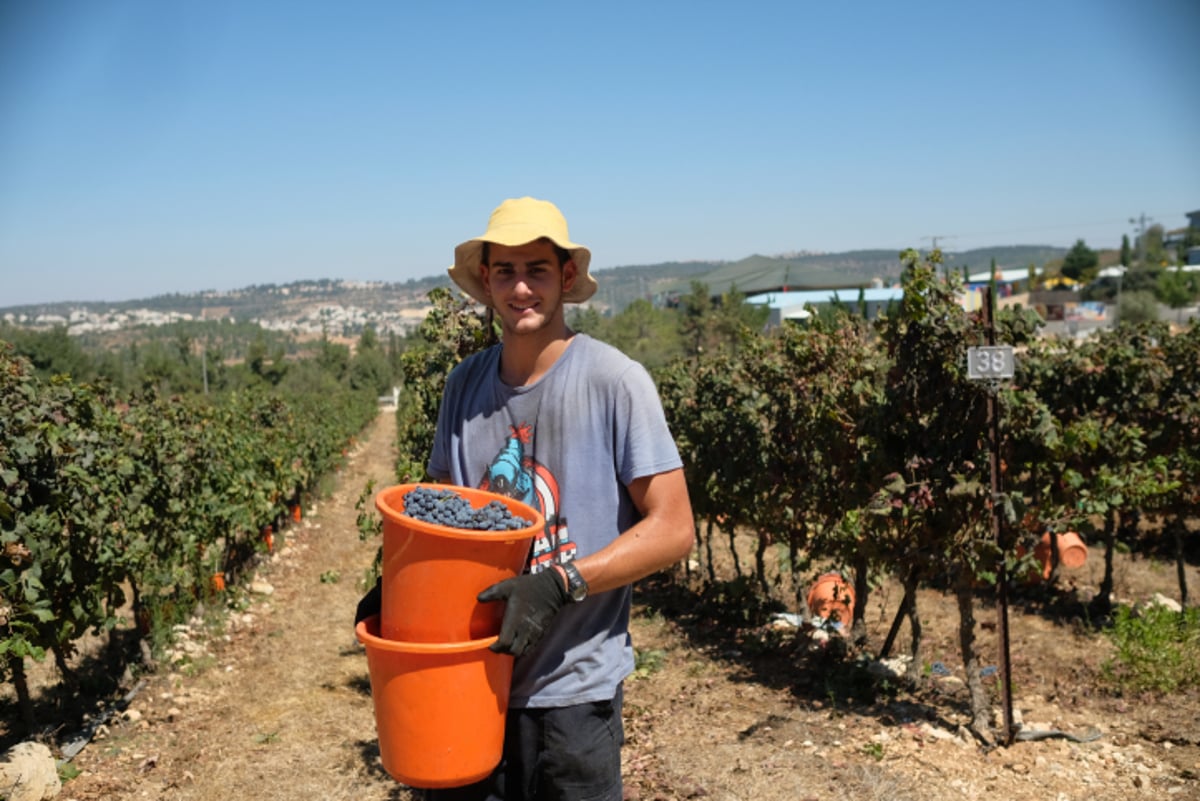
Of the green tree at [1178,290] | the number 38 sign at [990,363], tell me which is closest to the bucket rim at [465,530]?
the number 38 sign at [990,363]

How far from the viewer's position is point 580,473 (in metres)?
2.12

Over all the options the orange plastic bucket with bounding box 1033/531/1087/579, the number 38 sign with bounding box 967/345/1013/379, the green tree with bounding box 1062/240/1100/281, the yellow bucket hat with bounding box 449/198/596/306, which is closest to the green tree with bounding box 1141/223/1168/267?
the green tree with bounding box 1062/240/1100/281

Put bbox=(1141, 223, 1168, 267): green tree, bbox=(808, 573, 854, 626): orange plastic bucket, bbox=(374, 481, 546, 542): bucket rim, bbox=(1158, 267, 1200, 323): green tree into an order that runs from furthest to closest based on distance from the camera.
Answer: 1. bbox=(1141, 223, 1168, 267): green tree
2. bbox=(1158, 267, 1200, 323): green tree
3. bbox=(808, 573, 854, 626): orange plastic bucket
4. bbox=(374, 481, 546, 542): bucket rim

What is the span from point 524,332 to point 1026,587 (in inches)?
362

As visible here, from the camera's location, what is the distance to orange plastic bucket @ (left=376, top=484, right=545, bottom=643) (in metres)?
1.86

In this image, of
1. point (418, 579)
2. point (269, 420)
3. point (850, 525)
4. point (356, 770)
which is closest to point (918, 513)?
point (850, 525)

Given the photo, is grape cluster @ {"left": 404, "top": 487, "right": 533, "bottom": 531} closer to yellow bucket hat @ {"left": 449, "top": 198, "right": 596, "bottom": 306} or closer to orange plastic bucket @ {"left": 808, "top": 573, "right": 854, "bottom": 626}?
yellow bucket hat @ {"left": 449, "top": 198, "right": 596, "bottom": 306}

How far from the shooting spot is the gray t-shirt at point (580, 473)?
2.08m

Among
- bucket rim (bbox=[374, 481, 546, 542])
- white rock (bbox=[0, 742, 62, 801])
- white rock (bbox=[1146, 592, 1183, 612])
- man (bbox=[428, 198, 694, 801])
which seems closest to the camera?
bucket rim (bbox=[374, 481, 546, 542])

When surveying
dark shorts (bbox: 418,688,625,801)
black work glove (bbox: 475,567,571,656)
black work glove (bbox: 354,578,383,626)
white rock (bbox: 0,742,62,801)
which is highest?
black work glove (bbox: 475,567,571,656)

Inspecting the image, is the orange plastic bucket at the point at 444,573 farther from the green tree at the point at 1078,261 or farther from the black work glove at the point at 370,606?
the green tree at the point at 1078,261

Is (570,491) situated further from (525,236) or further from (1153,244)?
(1153,244)

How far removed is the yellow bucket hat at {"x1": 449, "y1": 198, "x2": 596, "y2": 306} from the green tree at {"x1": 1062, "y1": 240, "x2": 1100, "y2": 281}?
11214 centimetres

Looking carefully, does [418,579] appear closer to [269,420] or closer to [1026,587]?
[1026,587]
